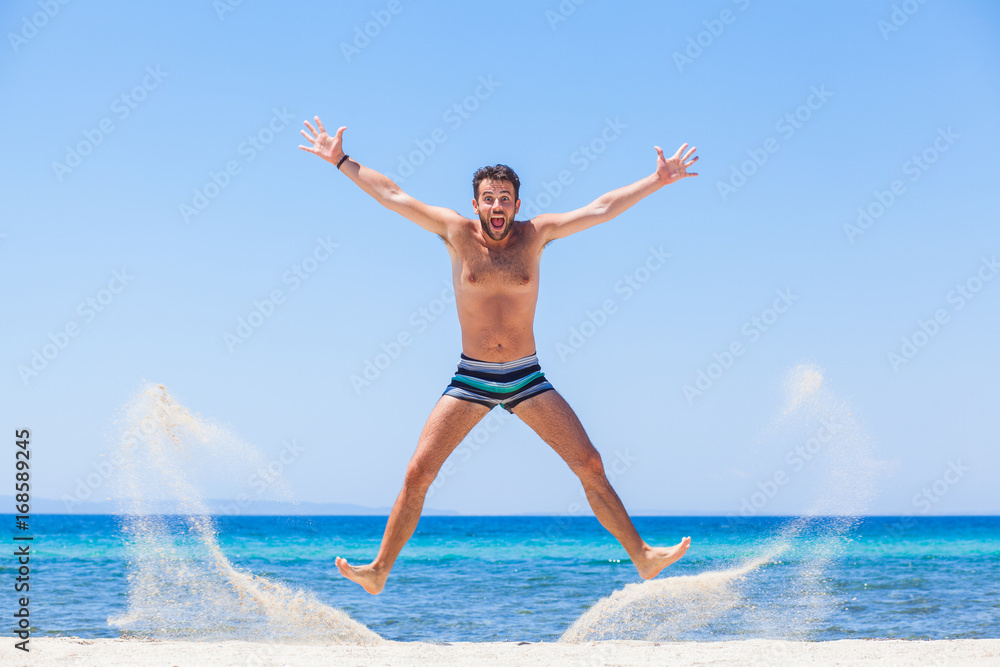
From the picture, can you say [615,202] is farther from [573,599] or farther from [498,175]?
[573,599]

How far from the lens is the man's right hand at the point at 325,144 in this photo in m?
6.79

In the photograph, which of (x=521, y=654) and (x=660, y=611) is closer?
(x=521, y=654)

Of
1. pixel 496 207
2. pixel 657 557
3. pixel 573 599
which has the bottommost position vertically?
pixel 573 599

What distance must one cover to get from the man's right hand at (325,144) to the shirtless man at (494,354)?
1.4 inches

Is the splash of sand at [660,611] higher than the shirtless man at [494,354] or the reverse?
the reverse

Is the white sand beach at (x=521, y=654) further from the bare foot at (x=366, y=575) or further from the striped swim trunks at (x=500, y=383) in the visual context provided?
the striped swim trunks at (x=500, y=383)

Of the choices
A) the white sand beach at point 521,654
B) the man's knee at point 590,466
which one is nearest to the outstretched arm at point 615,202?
the man's knee at point 590,466

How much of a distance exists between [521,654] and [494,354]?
4.42 m

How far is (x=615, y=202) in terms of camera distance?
674 centimetres

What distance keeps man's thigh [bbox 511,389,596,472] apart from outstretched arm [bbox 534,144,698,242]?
1286 millimetres

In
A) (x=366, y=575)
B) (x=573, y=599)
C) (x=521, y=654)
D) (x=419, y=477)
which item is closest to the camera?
(x=366, y=575)

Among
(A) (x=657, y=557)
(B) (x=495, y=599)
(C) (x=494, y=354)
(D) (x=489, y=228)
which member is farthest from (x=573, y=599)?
(D) (x=489, y=228)

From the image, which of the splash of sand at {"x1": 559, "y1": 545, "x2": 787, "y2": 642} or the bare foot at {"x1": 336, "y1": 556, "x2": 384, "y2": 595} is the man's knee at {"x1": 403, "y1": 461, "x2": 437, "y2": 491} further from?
the splash of sand at {"x1": 559, "y1": 545, "x2": 787, "y2": 642}

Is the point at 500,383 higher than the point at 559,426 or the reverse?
higher
